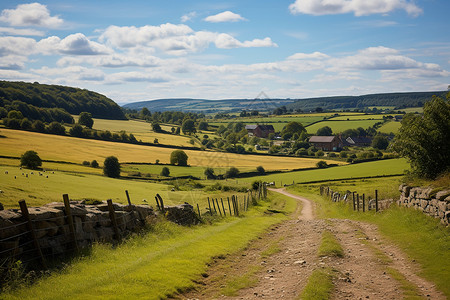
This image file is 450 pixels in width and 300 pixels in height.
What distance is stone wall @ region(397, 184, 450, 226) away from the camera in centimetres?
1723

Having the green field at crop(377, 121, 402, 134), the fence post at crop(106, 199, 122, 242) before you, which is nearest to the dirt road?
the fence post at crop(106, 199, 122, 242)

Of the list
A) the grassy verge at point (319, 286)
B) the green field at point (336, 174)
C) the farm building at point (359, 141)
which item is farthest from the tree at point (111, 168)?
the farm building at point (359, 141)

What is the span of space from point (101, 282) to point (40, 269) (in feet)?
7.69

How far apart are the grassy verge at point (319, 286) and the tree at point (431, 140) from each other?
52.1 ft

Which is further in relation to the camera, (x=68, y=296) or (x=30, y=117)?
(x=30, y=117)

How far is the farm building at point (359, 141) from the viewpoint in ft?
541

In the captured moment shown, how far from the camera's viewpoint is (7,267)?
10.7 metres

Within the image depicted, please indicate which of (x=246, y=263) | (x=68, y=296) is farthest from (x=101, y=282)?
(x=246, y=263)

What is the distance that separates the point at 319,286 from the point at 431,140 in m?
18.4

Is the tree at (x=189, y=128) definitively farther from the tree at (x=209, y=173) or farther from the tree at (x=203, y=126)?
the tree at (x=209, y=173)

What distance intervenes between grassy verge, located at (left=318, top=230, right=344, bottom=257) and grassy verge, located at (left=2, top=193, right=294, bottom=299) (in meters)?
4.24

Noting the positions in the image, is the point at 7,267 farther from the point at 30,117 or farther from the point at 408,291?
the point at 30,117

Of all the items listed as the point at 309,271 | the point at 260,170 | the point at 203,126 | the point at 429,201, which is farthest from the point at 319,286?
the point at 203,126

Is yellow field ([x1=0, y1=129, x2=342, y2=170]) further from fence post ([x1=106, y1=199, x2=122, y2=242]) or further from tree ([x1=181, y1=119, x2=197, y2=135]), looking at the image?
fence post ([x1=106, y1=199, x2=122, y2=242])
